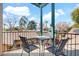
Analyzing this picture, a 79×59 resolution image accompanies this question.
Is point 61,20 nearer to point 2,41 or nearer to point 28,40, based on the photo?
point 28,40

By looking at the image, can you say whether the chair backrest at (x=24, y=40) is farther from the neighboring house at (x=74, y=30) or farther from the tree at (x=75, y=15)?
the tree at (x=75, y=15)

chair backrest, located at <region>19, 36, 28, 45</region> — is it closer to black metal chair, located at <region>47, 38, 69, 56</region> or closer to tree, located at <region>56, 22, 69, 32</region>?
black metal chair, located at <region>47, 38, 69, 56</region>

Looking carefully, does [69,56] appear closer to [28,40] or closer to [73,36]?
[73,36]

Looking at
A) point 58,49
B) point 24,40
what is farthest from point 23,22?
point 58,49

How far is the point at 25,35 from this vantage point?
7.01 meters

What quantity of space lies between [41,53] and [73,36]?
41.9 inches

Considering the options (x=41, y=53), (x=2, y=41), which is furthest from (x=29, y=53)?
(x=2, y=41)

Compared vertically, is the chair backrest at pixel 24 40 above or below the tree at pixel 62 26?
below

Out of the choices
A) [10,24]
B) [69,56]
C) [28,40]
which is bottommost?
[69,56]

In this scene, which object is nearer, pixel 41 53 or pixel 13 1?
pixel 13 1

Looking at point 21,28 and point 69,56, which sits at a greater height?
point 21,28

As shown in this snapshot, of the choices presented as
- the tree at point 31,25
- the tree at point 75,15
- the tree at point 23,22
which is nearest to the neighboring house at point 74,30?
the tree at point 75,15

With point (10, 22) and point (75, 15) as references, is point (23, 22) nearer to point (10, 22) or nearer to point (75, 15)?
point (10, 22)

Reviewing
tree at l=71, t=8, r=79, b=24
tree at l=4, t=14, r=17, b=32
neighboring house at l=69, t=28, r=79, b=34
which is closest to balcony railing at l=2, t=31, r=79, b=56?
Answer: neighboring house at l=69, t=28, r=79, b=34
